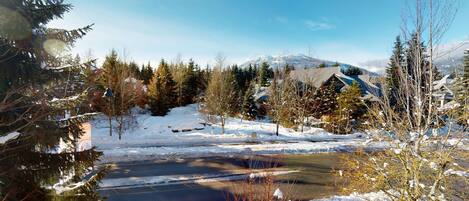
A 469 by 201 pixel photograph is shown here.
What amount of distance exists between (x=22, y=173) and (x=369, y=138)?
22.9 ft

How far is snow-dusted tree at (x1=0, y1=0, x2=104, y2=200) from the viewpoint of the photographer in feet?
14.2

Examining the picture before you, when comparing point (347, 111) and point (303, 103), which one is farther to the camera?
point (303, 103)

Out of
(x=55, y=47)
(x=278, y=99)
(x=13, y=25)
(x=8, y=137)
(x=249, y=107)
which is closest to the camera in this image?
(x=8, y=137)

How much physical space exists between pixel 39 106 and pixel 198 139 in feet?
69.7

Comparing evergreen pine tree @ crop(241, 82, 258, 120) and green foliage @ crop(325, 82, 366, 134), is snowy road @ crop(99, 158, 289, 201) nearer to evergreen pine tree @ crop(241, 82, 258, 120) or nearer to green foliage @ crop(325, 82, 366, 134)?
green foliage @ crop(325, 82, 366, 134)

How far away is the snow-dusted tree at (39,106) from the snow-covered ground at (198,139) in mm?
13587

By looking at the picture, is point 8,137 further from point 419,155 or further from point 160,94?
point 160,94

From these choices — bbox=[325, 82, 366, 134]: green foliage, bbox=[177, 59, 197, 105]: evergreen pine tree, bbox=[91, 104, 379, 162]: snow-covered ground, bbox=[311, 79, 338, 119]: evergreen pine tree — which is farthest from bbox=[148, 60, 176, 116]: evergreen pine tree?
bbox=[325, 82, 366, 134]: green foliage

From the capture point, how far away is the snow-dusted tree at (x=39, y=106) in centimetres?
433

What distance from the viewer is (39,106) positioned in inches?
173

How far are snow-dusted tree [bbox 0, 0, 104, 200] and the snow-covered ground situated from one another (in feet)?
44.6

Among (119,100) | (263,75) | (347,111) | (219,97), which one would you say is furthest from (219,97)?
(263,75)

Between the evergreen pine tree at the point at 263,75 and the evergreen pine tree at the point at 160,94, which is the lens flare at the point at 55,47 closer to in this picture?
the evergreen pine tree at the point at 160,94

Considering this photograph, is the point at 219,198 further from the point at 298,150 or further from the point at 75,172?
the point at 298,150
